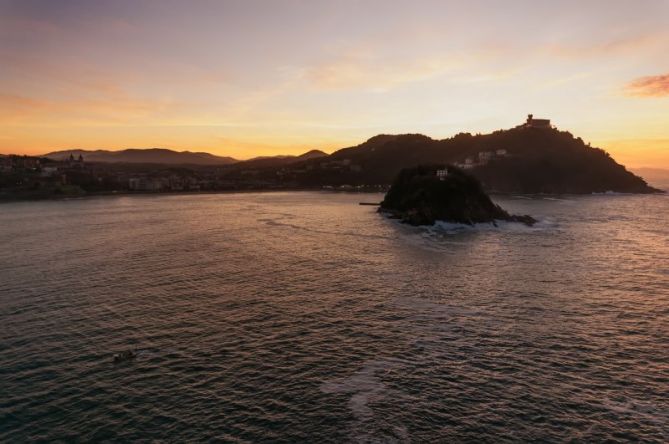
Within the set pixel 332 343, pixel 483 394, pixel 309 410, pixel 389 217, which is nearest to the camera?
pixel 309 410

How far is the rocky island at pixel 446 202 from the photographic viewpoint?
13488 cm

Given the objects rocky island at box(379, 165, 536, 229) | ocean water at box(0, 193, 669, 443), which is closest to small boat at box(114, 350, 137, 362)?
ocean water at box(0, 193, 669, 443)

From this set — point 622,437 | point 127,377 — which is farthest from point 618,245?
point 127,377

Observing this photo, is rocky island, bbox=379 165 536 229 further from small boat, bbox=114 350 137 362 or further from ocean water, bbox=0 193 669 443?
small boat, bbox=114 350 137 362

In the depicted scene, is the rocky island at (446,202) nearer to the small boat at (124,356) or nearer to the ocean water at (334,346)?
the ocean water at (334,346)

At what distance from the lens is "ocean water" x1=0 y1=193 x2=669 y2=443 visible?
30.5 meters

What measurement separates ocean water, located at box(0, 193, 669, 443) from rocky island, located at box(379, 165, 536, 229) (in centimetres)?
4555

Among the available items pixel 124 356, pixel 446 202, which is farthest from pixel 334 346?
pixel 446 202

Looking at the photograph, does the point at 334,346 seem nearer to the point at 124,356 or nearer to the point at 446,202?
the point at 124,356

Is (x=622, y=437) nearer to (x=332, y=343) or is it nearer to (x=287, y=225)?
(x=332, y=343)

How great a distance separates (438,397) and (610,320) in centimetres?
2906

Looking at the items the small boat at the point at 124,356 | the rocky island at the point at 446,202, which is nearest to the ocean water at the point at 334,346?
the small boat at the point at 124,356

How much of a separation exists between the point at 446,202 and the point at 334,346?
105 metres

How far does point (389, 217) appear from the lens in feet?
506
